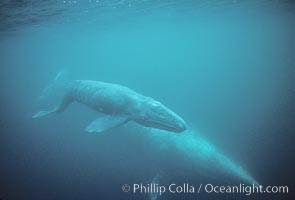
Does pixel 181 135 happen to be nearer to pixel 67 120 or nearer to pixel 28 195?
pixel 28 195

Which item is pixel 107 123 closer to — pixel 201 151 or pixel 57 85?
pixel 201 151

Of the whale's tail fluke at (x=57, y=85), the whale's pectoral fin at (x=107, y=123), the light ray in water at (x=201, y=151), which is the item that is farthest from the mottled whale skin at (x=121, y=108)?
the whale's tail fluke at (x=57, y=85)

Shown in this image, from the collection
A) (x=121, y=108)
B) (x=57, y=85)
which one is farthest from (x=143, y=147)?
(x=57, y=85)

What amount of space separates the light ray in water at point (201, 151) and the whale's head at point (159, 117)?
76.5 inches

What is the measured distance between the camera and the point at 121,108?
11.5 metres

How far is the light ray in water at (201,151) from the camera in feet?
35.1

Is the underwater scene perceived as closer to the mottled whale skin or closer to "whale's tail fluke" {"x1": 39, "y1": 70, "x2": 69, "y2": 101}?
the mottled whale skin

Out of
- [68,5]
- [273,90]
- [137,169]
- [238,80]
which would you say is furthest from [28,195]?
[238,80]

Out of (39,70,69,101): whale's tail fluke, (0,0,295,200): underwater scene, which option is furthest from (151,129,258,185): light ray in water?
(39,70,69,101): whale's tail fluke

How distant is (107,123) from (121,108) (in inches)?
38.4

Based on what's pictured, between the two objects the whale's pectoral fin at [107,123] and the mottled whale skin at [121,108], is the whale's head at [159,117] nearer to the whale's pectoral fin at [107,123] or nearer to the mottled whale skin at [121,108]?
the mottled whale skin at [121,108]

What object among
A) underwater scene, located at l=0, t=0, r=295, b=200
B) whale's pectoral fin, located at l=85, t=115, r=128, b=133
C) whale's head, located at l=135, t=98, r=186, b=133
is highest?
whale's head, located at l=135, t=98, r=186, b=133

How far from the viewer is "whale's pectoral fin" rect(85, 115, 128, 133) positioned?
10547 mm

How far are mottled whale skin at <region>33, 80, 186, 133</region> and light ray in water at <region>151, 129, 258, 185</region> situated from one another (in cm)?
187
